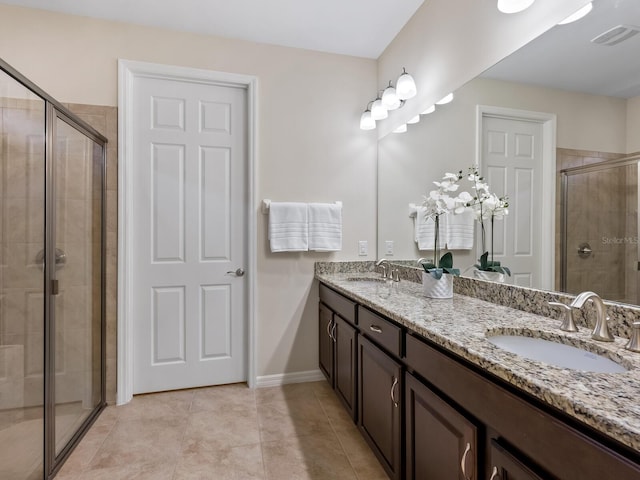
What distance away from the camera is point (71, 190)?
6.27 feet

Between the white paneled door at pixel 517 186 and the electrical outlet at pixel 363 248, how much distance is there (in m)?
1.19

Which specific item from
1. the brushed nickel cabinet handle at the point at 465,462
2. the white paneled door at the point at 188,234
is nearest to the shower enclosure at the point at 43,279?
the white paneled door at the point at 188,234

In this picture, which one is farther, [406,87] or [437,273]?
[406,87]

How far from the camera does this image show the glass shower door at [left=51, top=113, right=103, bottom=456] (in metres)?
1.76

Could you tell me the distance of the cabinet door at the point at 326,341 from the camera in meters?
2.33

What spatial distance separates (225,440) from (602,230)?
6.64 feet

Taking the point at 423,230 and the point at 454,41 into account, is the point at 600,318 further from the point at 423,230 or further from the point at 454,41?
the point at 454,41

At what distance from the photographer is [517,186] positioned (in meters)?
1.53

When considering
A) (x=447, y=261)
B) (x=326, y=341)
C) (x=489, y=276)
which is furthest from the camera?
(x=326, y=341)

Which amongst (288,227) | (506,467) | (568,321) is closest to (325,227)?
(288,227)

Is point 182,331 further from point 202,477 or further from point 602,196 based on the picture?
point 602,196

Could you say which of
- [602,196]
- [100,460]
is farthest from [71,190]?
[602,196]

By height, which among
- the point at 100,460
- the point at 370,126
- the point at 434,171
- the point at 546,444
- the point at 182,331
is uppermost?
the point at 370,126

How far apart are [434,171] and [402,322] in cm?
119
